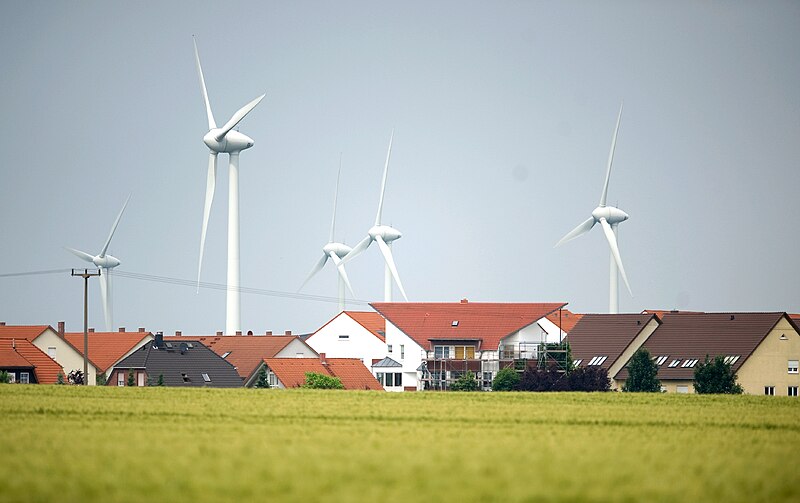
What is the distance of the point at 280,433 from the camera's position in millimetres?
40688

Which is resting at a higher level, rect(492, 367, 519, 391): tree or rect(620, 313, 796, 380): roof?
rect(620, 313, 796, 380): roof

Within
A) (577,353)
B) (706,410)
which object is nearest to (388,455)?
(706,410)

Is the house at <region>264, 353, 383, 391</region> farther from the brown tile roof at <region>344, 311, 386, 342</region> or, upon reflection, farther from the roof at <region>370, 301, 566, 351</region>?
the brown tile roof at <region>344, 311, 386, 342</region>

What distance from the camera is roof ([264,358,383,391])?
110m

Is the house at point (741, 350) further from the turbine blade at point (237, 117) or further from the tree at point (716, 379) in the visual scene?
the turbine blade at point (237, 117)

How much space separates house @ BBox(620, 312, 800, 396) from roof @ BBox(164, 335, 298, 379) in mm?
33513

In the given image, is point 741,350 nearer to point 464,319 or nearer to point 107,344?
point 464,319

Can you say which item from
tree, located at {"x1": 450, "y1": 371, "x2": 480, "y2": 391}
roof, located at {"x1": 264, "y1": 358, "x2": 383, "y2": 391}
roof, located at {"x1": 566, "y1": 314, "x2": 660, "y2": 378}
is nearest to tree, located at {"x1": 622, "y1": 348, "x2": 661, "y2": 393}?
roof, located at {"x1": 566, "y1": 314, "x2": 660, "y2": 378}

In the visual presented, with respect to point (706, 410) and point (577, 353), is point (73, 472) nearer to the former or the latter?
point (706, 410)

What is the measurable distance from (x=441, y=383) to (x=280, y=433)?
76602 millimetres

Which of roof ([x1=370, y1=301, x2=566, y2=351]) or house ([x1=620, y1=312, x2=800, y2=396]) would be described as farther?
roof ([x1=370, y1=301, x2=566, y2=351])

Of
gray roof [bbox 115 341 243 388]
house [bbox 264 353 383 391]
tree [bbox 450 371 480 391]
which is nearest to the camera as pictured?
tree [bbox 450 371 480 391]

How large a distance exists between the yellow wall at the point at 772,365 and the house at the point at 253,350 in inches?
1633

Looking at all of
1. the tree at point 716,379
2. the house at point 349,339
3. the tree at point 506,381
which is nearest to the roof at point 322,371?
the tree at point 506,381
